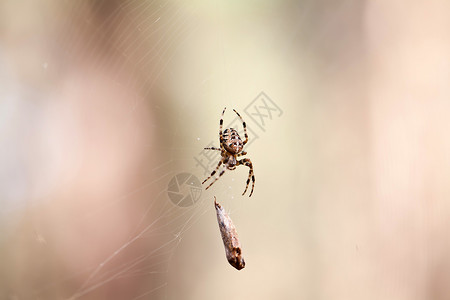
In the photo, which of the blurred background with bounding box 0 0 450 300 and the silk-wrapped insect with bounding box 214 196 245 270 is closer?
the silk-wrapped insect with bounding box 214 196 245 270

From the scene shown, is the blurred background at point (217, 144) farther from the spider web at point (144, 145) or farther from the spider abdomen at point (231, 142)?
the spider abdomen at point (231, 142)

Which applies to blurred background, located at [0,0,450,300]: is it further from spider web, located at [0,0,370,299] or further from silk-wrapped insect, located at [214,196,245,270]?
silk-wrapped insect, located at [214,196,245,270]

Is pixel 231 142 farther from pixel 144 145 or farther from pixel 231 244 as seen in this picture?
pixel 231 244

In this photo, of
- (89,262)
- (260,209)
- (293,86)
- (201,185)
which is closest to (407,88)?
(293,86)

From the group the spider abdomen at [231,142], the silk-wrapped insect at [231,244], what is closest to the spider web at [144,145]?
the spider abdomen at [231,142]

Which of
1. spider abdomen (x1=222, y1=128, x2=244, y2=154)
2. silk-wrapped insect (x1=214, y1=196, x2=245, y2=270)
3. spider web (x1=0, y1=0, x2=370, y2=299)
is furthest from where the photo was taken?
spider abdomen (x1=222, y1=128, x2=244, y2=154)

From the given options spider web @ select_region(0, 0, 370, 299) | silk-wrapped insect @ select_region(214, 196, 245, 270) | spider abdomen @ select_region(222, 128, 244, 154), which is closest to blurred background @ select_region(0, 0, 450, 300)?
spider web @ select_region(0, 0, 370, 299)
